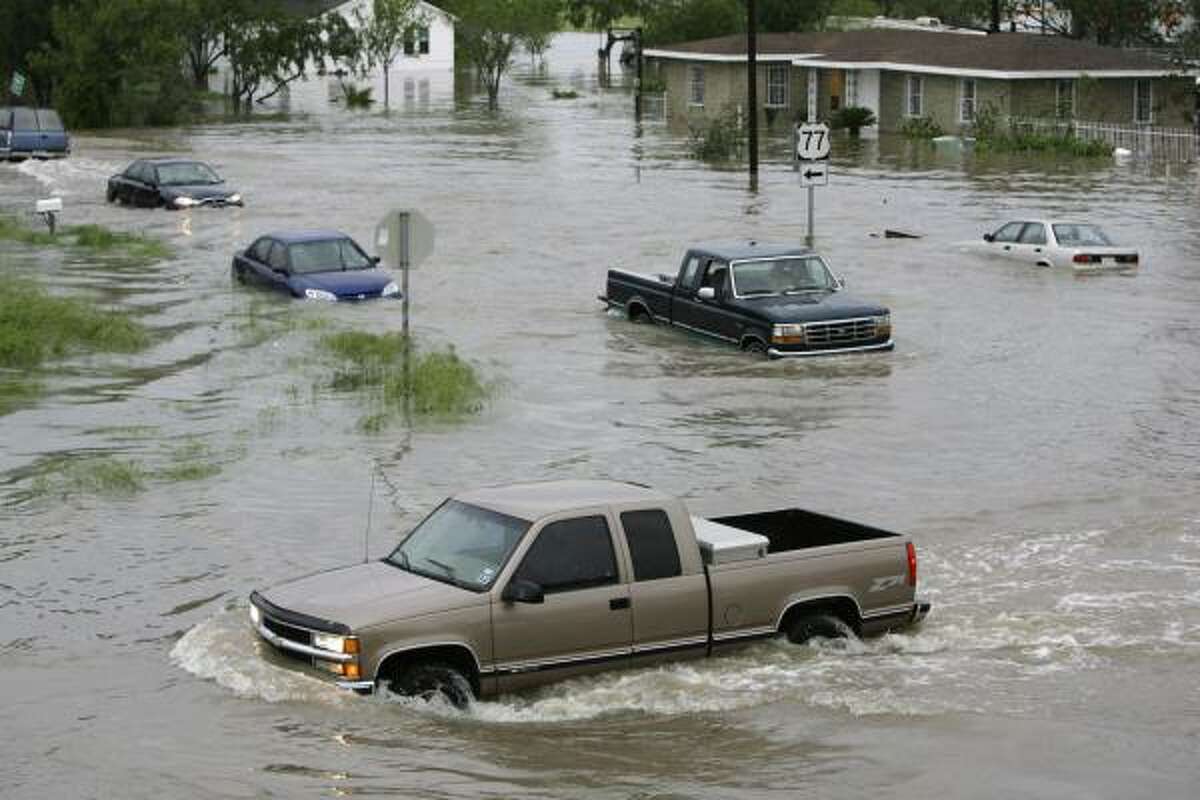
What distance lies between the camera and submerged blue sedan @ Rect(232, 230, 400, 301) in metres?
35.4

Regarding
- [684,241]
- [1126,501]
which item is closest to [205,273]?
[684,241]

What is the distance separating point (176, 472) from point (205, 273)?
58.9ft

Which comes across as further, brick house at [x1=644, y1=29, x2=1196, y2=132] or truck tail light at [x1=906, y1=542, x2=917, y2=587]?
brick house at [x1=644, y1=29, x2=1196, y2=132]

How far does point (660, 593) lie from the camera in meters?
14.6

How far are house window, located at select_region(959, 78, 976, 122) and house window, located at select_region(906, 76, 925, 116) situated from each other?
9.95 feet

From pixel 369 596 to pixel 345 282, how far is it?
22.1m

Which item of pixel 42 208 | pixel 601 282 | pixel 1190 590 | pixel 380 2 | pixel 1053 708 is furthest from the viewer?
pixel 380 2

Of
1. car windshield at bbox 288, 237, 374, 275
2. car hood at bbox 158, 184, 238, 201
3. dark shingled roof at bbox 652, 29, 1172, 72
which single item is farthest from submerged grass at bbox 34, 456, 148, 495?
dark shingled roof at bbox 652, 29, 1172, 72

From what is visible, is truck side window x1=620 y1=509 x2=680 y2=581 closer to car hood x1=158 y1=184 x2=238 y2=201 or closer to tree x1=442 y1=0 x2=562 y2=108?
car hood x1=158 y1=184 x2=238 y2=201

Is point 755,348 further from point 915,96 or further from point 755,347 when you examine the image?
point 915,96

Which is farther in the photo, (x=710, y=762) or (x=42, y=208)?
(x=42, y=208)

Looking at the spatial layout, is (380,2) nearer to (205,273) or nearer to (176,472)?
(205,273)

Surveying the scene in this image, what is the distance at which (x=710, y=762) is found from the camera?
1329 cm

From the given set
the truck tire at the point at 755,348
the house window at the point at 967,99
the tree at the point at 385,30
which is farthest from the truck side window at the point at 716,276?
the tree at the point at 385,30
